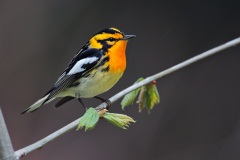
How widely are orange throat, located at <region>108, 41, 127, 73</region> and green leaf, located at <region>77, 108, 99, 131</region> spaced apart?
962 mm

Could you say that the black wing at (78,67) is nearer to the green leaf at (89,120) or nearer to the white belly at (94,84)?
the white belly at (94,84)

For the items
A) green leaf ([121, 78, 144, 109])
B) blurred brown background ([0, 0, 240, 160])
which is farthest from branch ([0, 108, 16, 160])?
blurred brown background ([0, 0, 240, 160])

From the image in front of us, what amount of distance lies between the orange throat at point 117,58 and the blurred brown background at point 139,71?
1802mm

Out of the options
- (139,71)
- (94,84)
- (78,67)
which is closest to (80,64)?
(78,67)

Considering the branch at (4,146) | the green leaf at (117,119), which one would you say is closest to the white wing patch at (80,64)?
the green leaf at (117,119)

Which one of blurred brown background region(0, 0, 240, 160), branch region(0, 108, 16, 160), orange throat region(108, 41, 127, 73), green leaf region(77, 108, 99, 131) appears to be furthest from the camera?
blurred brown background region(0, 0, 240, 160)

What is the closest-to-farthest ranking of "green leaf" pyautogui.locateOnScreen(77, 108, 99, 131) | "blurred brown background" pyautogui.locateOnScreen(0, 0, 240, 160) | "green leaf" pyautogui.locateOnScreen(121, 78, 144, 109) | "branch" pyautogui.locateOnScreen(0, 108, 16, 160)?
1. "branch" pyautogui.locateOnScreen(0, 108, 16, 160)
2. "green leaf" pyautogui.locateOnScreen(77, 108, 99, 131)
3. "green leaf" pyautogui.locateOnScreen(121, 78, 144, 109)
4. "blurred brown background" pyautogui.locateOnScreen(0, 0, 240, 160)

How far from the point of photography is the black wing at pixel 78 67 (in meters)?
2.34

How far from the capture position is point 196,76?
4352 mm

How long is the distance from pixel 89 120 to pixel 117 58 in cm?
106

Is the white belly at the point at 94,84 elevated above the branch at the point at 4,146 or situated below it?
below

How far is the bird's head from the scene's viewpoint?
7.70 ft

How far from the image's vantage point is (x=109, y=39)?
238 centimetres

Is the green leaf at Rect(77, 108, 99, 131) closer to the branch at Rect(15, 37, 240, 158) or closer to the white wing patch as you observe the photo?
the branch at Rect(15, 37, 240, 158)
